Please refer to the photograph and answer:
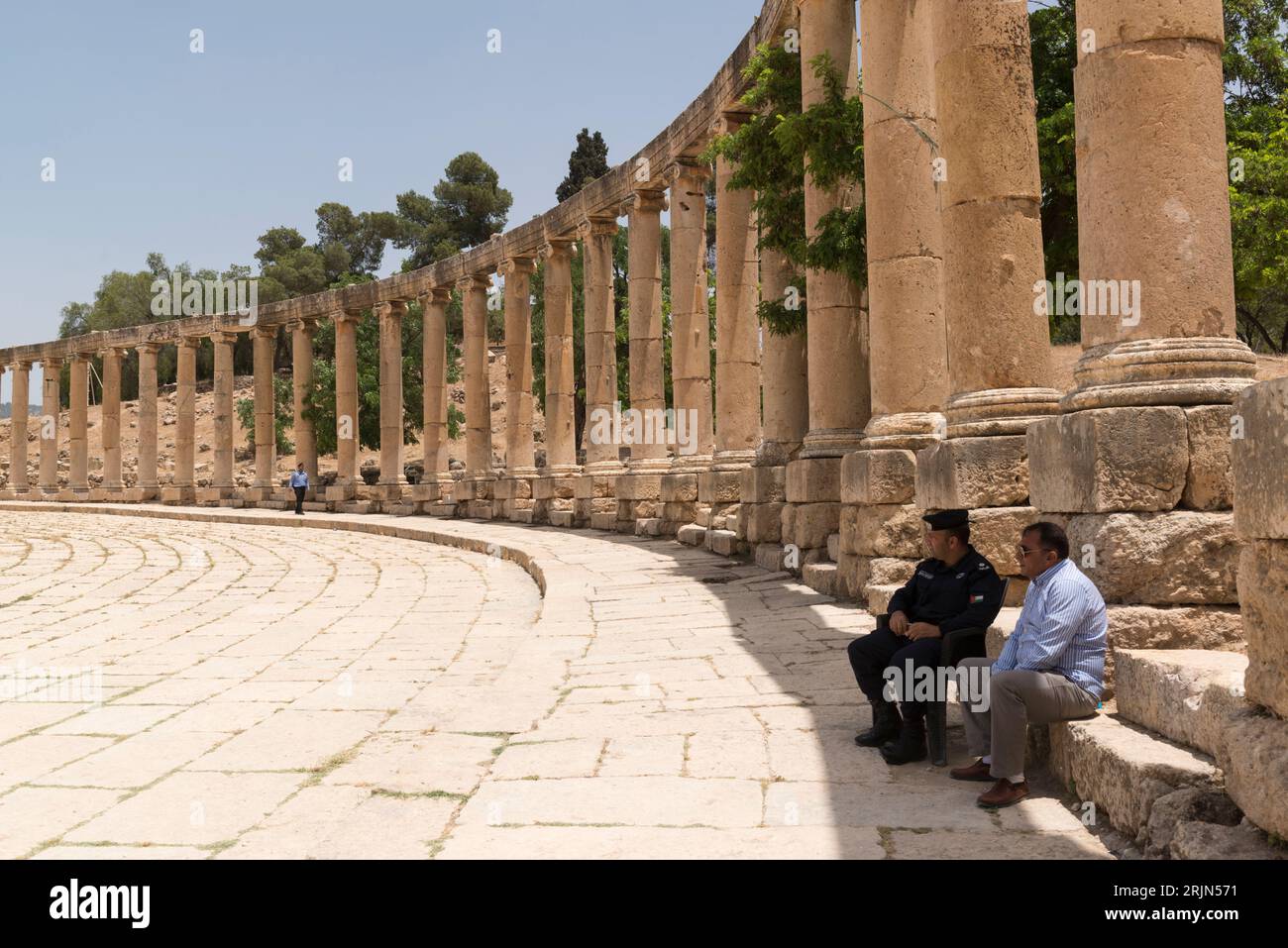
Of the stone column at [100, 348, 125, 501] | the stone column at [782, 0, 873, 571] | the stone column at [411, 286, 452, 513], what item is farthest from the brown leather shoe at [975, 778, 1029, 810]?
the stone column at [100, 348, 125, 501]

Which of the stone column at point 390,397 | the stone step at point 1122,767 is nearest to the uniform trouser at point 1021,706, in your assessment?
the stone step at point 1122,767

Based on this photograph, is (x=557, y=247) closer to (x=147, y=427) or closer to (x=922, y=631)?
(x=922, y=631)

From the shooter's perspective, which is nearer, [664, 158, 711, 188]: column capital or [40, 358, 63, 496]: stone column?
[664, 158, 711, 188]: column capital

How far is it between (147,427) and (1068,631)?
4621 cm

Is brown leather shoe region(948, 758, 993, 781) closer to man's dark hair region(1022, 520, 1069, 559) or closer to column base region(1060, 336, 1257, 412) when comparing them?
man's dark hair region(1022, 520, 1069, 559)

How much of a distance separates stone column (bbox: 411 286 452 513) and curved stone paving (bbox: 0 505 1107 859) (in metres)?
19.1

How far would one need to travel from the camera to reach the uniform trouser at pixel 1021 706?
17.0ft

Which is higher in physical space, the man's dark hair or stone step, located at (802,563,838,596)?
the man's dark hair

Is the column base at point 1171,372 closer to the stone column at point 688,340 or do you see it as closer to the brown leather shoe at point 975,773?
the brown leather shoe at point 975,773

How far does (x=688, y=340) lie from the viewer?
868 inches

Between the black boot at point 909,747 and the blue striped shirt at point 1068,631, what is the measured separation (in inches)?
30.1

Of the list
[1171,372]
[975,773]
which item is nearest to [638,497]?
[1171,372]

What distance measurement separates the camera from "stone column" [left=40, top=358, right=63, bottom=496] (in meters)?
48.0
